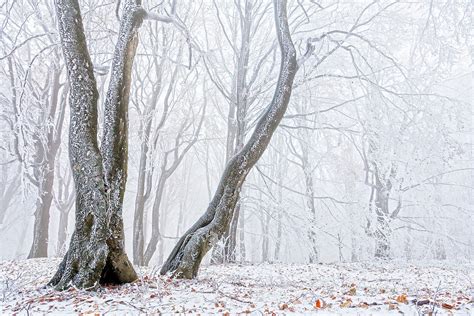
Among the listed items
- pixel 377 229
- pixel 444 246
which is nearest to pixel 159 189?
pixel 377 229

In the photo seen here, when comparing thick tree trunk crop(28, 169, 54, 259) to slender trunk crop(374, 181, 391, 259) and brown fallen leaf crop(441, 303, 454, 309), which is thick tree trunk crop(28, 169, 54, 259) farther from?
brown fallen leaf crop(441, 303, 454, 309)

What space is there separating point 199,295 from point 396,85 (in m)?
11.2

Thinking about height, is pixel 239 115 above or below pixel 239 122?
above

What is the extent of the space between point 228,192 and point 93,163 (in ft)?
6.58

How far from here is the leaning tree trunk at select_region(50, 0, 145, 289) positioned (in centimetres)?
421

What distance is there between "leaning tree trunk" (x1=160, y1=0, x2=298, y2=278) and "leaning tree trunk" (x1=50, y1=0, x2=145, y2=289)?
927 mm

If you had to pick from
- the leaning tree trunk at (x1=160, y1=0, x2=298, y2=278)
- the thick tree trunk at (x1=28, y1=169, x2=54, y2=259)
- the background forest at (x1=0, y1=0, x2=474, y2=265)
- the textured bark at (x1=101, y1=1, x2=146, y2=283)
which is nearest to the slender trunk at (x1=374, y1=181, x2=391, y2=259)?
the background forest at (x1=0, y1=0, x2=474, y2=265)

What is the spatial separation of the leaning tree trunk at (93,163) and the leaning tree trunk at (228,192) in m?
0.93

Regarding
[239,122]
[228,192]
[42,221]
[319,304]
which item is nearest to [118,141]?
[228,192]

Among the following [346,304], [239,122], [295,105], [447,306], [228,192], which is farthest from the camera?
[295,105]

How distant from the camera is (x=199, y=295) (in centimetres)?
374

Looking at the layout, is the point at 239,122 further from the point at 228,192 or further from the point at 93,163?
the point at 93,163

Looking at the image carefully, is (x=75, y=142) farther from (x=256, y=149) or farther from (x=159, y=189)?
(x=159, y=189)

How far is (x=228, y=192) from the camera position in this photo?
18.6 ft
